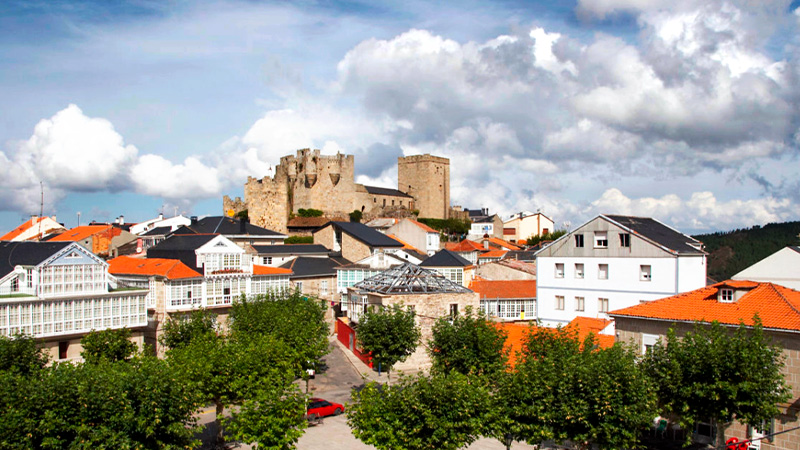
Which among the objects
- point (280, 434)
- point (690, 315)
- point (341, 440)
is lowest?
point (341, 440)

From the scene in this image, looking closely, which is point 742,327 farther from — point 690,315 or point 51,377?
point 51,377

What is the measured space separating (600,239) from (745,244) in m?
67.2

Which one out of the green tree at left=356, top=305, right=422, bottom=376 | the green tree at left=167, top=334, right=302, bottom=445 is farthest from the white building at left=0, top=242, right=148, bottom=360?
the green tree at left=356, top=305, right=422, bottom=376

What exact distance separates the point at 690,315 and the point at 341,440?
52.3 feet

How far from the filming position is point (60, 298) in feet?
120

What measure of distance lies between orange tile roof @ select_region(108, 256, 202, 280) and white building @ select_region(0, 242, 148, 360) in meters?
4.22

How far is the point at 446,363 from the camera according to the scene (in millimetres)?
29516

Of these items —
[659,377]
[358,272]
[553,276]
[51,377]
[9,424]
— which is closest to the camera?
[9,424]

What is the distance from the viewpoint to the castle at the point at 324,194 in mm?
91625

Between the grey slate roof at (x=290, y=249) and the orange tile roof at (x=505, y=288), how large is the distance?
20.3 meters

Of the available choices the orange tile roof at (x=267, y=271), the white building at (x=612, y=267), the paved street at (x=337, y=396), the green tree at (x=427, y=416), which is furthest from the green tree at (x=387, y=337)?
the orange tile roof at (x=267, y=271)

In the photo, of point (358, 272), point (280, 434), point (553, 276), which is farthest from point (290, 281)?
point (280, 434)

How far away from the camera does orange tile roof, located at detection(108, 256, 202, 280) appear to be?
44750 mm

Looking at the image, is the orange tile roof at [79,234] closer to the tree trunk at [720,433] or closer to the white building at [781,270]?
the white building at [781,270]
